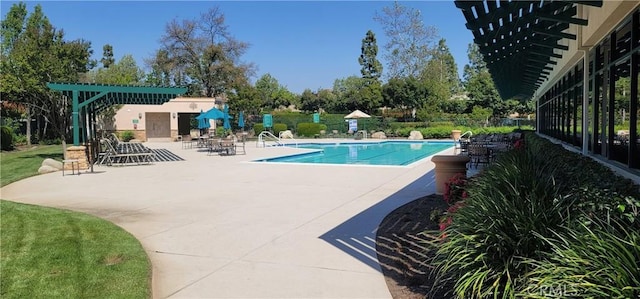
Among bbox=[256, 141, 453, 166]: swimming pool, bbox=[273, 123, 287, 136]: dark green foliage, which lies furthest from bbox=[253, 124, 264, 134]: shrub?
bbox=[256, 141, 453, 166]: swimming pool

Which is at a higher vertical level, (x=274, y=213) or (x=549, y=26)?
(x=549, y=26)

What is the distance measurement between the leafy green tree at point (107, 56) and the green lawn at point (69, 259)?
64.2 meters

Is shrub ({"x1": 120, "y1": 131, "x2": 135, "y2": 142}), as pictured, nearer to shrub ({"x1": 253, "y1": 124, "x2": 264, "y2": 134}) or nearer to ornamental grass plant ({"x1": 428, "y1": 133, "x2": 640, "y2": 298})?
shrub ({"x1": 253, "y1": 124, "x2": 264, "y2": 134})

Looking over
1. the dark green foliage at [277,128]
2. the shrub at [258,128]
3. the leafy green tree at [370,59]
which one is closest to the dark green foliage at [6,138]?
the shrub at [258,128]

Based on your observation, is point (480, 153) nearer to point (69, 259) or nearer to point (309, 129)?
point (69, 259)

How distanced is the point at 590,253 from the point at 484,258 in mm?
821

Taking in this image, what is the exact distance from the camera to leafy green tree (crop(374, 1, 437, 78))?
165ft

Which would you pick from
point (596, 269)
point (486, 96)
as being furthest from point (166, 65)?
point (596, 269)

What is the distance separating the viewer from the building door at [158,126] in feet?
122

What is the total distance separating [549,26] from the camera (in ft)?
22.2

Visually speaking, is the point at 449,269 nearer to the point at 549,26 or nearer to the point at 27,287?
the point at 27,287

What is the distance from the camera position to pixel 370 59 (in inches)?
2398

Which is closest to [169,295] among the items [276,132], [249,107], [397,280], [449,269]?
[397,280]

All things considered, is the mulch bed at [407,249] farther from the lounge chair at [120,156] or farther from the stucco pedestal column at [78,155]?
the lounge chair at [120,156]
